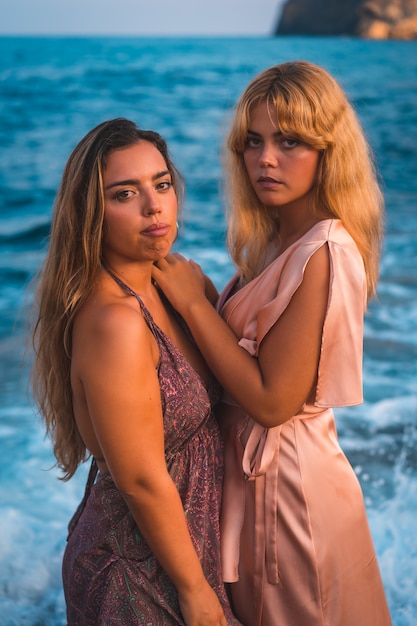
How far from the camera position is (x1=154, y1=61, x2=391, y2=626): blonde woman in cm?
231

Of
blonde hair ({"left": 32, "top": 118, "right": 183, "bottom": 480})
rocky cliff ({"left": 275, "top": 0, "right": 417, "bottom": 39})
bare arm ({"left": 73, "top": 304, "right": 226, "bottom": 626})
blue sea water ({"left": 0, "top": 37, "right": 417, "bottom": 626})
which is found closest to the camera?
bare arm ({"left": 73, "top": 304, "right": 226, "bottom": 626})

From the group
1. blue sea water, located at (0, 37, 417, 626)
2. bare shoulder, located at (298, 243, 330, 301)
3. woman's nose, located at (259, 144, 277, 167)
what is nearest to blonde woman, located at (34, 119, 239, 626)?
woman's nose, located at (259, 144, 277, 167)

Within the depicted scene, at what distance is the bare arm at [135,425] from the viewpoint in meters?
2.03

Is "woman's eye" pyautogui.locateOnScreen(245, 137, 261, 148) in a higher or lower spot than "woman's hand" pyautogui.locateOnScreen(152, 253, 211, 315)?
higher

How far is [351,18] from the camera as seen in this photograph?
9325cm

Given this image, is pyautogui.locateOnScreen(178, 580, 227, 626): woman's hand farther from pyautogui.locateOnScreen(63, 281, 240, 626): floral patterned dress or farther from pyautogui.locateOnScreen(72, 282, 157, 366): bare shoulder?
pyautogui.locateOnScreen(72, 282, 157, 366): bare shoulder

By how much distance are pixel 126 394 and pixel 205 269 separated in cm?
822

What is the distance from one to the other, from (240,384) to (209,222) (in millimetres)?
10246

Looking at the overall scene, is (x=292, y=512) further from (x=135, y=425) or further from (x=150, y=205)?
(x=150, y=205)

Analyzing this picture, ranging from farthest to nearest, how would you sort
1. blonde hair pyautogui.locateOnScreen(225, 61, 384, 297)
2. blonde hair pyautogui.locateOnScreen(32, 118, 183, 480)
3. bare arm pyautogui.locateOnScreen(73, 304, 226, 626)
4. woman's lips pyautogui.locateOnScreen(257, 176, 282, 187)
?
woman's lips pyautogui.locateOnScreen(257, 176, 282, 187) → blonde hair pyautogui.locateOnScreen(225, 61, 384, 297) → blonde hair pyautogui.locateOnScreen(32, 118, 183, 480) → bare arm pyautogui.locateOnScreen(73, 304, 226, 626)

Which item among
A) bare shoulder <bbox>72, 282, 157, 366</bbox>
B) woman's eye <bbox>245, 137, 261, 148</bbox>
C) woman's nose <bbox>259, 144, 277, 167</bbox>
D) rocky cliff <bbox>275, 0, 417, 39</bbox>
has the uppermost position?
rocky cliff <bbox>275, 0, 417, 39</bbox>

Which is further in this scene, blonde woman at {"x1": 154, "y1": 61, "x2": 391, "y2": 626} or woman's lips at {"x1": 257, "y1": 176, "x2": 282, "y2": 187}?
woman's lips at {"x1": 257, "y1": 176, "x2": 282, "y2": 187}

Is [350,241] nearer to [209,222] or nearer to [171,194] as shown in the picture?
[171,194]

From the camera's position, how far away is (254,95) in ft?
8.03
